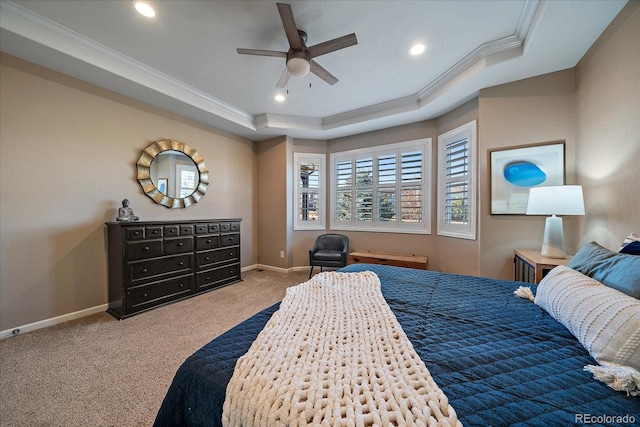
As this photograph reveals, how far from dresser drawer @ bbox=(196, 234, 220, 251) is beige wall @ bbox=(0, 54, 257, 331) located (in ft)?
2.23

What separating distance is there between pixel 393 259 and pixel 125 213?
11.9 feet

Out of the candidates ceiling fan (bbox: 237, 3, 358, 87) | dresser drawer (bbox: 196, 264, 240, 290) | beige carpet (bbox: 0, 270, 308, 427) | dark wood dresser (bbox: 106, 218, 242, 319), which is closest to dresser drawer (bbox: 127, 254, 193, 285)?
dark wood dresser (bbox: 106, 218, 242, 319)

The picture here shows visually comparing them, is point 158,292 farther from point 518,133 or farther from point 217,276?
point 518,133

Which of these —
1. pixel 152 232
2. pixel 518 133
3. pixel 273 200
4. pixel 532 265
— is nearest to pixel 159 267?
pixel 152 232

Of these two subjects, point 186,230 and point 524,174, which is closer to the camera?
point 524,174

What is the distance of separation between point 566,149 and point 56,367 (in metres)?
4.94

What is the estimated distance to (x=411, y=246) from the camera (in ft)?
12.7

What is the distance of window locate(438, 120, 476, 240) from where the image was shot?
3.00 metres

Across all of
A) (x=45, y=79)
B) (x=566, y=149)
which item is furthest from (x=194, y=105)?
(x=566, y=149)

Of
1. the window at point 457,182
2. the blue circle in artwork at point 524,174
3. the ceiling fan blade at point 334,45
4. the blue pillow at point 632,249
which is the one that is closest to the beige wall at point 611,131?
the blue circle in artwork at point 524,174

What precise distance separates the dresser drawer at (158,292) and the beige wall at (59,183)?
525mm

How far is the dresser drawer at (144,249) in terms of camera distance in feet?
8.29

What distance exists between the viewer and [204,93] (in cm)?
316

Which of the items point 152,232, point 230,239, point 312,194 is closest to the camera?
point 152,232
